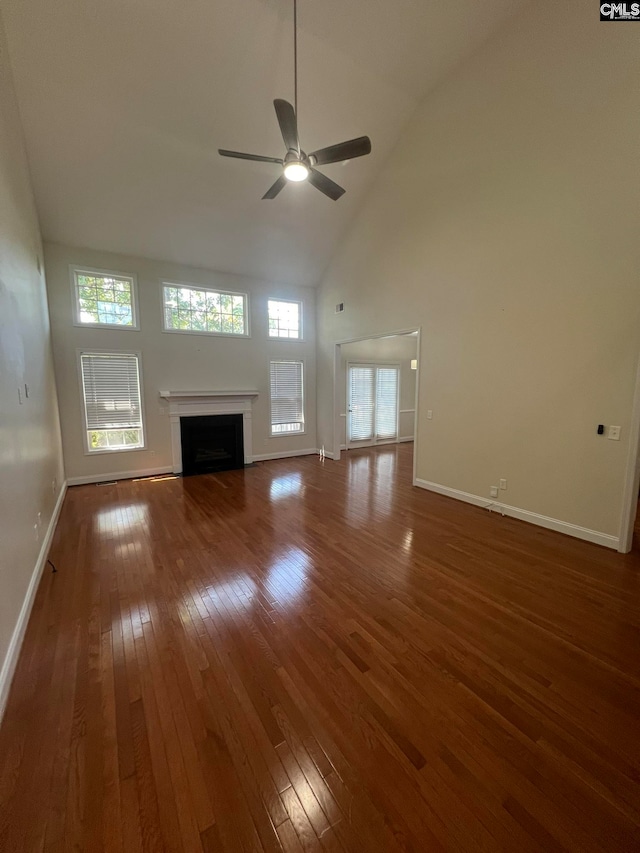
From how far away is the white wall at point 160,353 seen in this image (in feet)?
16.8

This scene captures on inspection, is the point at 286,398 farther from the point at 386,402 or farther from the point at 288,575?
the point at 288,575

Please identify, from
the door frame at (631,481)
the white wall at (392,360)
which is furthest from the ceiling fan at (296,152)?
the white wall at (392,360)

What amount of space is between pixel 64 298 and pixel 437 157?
5723 mm

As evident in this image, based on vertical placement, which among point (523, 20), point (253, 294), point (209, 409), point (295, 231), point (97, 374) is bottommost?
point (209, 409)

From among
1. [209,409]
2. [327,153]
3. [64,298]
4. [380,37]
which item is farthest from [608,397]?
[64,298]

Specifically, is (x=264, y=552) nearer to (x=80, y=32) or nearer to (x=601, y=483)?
(x=601, y=483)

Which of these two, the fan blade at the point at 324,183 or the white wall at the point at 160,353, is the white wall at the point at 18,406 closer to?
the white wall at the point at 160,353

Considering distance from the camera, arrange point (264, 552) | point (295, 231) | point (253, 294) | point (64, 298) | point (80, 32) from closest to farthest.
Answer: point (80, 32) < point (264, 552) < point (64, 298) < point (295, 231) < point (253, 294)

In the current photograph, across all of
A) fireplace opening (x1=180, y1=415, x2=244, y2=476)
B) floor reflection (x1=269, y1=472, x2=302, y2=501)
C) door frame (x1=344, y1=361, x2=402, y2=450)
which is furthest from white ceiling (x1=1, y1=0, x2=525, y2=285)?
floor reflection (x1=269, y1=472, x2=302, y2=501)

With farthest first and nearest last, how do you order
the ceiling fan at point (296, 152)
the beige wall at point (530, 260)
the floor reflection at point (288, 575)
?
1. the beige wall at point (530, 260)
2. the ceiling fan at point (296, 152)
3. the floor reflection at point (288, 575)

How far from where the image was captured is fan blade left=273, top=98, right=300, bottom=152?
8.61ft

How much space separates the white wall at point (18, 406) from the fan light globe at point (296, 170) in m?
2.11

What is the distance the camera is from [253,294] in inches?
261

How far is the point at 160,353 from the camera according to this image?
5797mm
